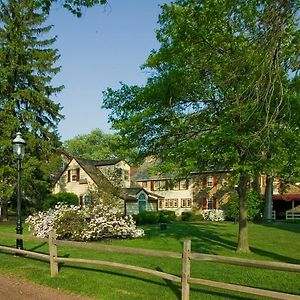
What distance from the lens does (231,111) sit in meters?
13.9

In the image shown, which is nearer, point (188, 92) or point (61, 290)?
point (61, 290)

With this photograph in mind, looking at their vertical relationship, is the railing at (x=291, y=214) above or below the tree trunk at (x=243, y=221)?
below

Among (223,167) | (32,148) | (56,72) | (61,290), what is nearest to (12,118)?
(32,148)

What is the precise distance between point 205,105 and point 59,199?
29.4 m

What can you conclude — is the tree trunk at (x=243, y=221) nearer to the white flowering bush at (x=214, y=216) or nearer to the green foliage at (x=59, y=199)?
the green foliage at (x=59, y=199)

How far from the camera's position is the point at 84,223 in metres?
20.4

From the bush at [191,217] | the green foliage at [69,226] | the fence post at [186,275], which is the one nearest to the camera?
the fence post at [186,275]

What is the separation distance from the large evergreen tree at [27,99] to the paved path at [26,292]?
25.2m

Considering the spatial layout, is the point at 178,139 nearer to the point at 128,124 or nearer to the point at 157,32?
the point at 128,124

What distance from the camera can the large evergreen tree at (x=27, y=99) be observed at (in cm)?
3531

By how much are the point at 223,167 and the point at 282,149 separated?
7.54 feet

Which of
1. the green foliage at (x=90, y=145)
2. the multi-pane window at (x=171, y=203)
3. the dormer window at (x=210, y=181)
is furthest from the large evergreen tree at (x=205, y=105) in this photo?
the green foliage at (x=90, y=145)

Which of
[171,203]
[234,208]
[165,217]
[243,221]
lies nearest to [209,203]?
[171,203]

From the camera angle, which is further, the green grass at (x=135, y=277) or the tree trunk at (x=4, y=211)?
the tree trunk at (x=4, y=211)
